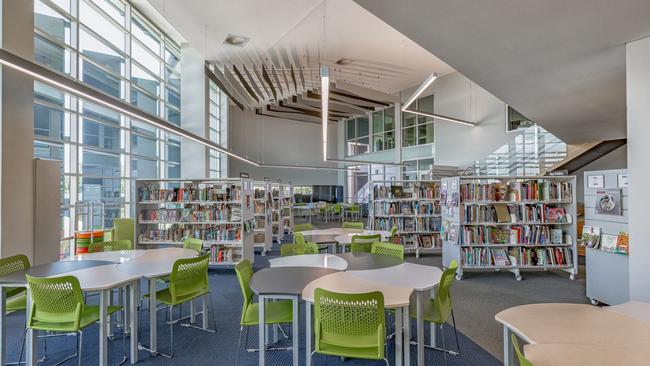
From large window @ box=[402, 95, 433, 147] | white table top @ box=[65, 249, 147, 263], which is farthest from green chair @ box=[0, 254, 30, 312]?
large window @ box=[402, 95, 433, 147]

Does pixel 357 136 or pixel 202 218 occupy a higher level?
pixel 357 136

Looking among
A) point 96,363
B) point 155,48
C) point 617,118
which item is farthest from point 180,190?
point 617,118

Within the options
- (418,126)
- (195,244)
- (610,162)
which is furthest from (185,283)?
(418,126)

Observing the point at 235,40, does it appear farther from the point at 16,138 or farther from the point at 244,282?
the point at 244,282

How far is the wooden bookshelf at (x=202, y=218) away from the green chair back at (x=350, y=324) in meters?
4.34

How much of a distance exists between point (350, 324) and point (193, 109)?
950 centimetres

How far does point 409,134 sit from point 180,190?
1150 centimetres

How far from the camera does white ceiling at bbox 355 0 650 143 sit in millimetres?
2812

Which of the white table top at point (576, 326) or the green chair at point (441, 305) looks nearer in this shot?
the white table top at point (576, 326)

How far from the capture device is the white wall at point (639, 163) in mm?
3223

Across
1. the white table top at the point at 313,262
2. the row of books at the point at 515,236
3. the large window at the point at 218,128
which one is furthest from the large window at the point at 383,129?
the white table top at the point at 313,262

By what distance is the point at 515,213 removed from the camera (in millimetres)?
5973

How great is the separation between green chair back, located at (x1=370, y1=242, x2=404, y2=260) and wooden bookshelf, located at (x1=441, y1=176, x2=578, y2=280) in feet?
7.58

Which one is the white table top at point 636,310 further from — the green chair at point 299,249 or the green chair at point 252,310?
the green chair at point 299,249
